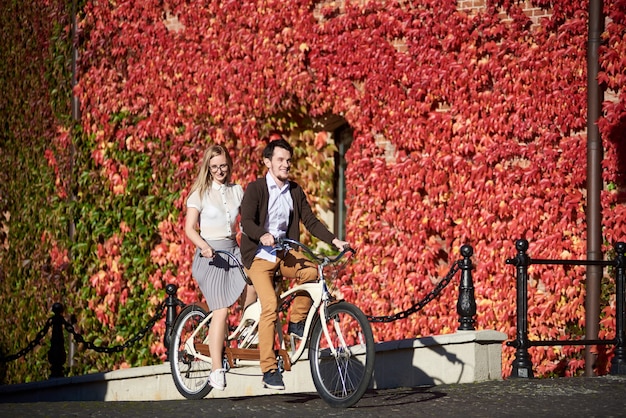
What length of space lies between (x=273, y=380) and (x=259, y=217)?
112 centimetres

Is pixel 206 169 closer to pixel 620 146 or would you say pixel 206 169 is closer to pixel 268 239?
pixel 268 239

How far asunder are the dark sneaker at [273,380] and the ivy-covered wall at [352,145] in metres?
3.72

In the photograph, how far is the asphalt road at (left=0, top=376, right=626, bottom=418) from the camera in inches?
244

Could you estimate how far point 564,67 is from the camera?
32.0 feet

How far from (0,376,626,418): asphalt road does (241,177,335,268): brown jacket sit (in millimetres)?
1042

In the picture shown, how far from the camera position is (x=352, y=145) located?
35.1 feet

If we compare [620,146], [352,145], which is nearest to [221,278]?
[352,145]

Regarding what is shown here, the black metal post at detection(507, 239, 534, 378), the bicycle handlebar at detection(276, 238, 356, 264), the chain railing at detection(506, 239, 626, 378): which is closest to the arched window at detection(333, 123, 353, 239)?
the chain railing at detection(506, 239, 626, 378)

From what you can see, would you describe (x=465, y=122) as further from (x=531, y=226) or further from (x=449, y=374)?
(x=449, y=374)

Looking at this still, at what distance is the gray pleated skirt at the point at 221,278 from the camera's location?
7230 millimetres

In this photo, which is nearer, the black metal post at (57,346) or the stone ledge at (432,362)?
the stone ledge at (432,362)

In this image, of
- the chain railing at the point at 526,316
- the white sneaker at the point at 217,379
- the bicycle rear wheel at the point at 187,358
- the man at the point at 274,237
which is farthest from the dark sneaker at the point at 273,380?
the chain railing at the point at 526,316

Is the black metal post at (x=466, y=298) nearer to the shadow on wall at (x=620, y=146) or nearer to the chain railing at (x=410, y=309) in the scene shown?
the chain railing at (x=410, y=309)

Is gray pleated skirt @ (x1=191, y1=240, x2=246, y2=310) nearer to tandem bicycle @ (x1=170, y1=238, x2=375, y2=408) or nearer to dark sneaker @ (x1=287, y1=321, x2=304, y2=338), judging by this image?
tandem bicycle @ (x1=170, y1=238, x2=375, y2=408)
